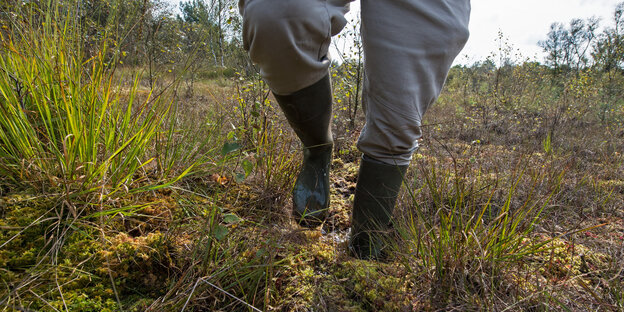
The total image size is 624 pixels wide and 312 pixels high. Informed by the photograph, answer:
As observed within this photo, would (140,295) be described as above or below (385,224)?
below

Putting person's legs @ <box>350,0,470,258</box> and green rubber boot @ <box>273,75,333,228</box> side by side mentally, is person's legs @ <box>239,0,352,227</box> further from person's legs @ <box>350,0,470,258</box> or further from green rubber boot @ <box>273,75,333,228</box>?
person's legs @ <box>350,0,470,258</box>

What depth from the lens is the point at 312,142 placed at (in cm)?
147

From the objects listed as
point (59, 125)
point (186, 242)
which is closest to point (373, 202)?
point (186, 242)

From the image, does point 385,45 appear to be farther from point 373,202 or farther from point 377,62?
point 373,202

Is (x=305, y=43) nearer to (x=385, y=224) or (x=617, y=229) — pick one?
(x=385, y=224)

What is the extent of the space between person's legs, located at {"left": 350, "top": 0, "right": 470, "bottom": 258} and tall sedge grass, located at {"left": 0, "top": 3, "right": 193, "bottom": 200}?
31.8 inches

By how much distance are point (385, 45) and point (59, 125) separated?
1.16 m

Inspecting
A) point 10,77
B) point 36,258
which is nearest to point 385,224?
point 36,258

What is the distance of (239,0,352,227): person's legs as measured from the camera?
0.96m

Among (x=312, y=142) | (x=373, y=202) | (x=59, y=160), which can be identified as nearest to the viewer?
(x=59, y=160)

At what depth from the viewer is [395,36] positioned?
3.21ft

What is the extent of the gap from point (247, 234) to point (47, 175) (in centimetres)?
64

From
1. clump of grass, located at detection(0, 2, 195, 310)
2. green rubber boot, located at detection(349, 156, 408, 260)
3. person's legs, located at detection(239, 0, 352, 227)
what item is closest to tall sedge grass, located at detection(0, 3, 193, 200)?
clump of grass, located at detection(0, 2, 195, 310)

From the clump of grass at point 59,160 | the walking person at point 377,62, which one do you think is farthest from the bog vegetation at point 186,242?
the walking person at point 377,62
